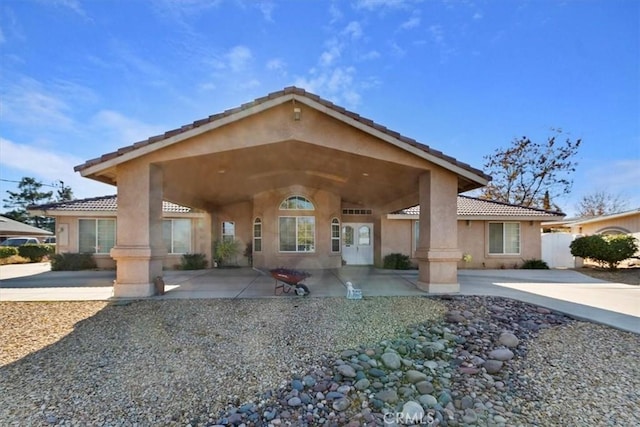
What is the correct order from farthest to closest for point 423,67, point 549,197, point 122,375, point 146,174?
point 549,197 < point 423,67 < point 146,174 < point 122,375

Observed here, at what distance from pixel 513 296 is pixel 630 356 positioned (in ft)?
13.2

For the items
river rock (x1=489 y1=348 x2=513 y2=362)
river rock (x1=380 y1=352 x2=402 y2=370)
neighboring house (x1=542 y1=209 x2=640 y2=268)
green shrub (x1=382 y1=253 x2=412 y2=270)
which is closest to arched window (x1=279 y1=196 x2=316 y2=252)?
green shrub (x1=382 y1=253 x2=412 y2=270)

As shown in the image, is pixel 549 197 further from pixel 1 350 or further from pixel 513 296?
pixel 1 350

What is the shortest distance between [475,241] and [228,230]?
1268 cm

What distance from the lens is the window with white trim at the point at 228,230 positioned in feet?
55.0

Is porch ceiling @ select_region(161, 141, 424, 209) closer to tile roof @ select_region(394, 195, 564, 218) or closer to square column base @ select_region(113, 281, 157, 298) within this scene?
tile roof @ select_region(394, 195, 564, 218)

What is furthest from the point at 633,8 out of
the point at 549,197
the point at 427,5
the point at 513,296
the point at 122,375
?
the point at 549,197

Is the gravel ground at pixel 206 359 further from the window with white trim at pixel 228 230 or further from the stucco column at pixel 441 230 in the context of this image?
the window with white trim at pixel 228 230

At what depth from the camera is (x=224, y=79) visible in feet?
36.4

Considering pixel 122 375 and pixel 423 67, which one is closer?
pixel 122 375

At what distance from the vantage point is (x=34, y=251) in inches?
825

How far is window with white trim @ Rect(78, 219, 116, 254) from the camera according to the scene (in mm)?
15508

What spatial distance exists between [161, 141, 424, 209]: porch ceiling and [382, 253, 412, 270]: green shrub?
2603 millimetres

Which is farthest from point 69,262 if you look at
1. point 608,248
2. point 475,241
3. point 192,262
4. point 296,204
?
point 608,248
